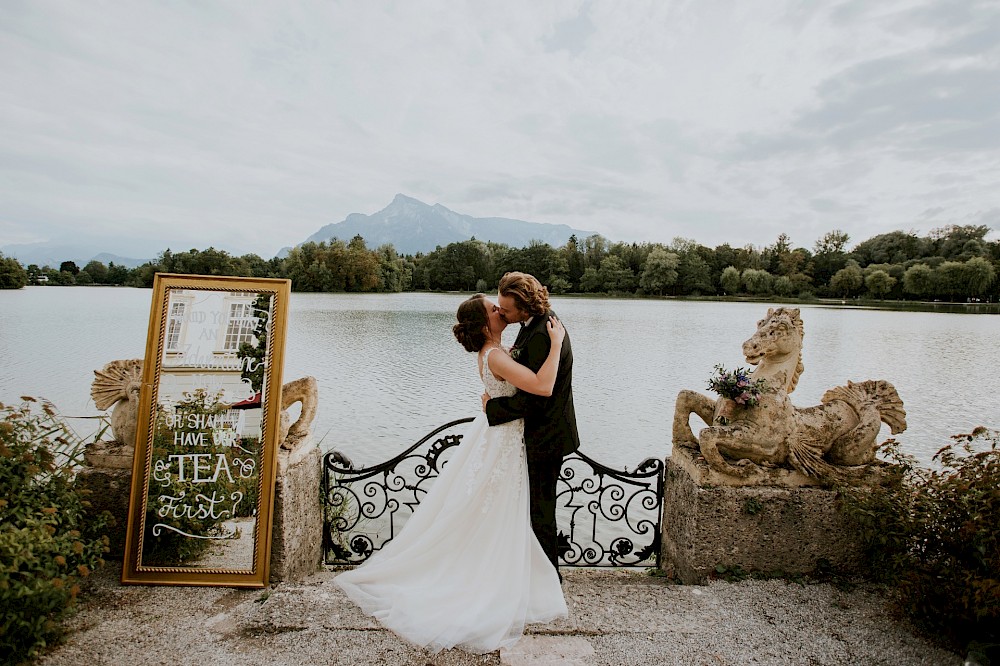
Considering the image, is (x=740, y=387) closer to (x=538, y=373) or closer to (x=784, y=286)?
(x=538, y=373)

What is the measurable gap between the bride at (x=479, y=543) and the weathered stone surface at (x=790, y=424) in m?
1.31

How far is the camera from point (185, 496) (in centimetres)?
344

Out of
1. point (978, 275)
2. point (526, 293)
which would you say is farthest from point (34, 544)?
point (978, 275)

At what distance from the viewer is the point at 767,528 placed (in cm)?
363

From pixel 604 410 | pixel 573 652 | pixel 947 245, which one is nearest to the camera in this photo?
pixel 573 652

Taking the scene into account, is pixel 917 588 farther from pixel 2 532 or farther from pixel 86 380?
pixel 86 380

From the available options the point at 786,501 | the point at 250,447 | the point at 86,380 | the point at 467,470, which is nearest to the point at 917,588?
the point at 786,501

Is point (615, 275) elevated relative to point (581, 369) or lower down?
elevated

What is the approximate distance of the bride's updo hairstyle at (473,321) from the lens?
3.32 m

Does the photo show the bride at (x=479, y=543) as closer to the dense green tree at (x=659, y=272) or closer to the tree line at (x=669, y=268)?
the tree line at (x=669, y=268)

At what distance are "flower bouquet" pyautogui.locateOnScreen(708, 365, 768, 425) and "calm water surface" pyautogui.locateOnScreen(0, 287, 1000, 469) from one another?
19.8ft

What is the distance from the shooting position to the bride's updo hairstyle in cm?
332

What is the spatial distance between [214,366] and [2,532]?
1266mm

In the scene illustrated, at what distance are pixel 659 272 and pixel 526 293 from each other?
224 feet
